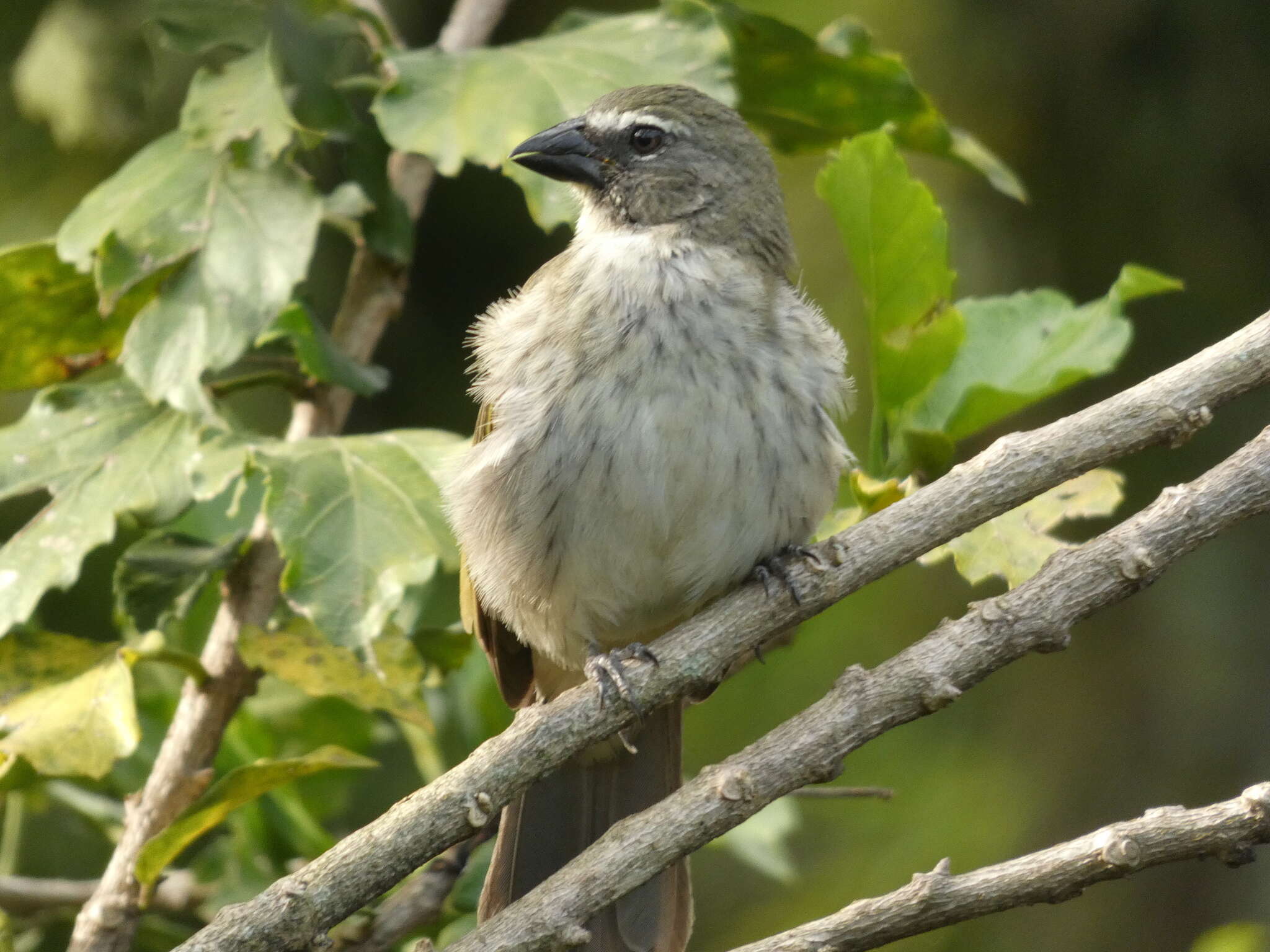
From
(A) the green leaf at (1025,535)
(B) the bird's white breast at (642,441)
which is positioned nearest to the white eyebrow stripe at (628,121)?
(B) the bird's white breast at (642,441)

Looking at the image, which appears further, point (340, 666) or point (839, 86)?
point (839, 86)

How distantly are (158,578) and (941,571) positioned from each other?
7.40 feet

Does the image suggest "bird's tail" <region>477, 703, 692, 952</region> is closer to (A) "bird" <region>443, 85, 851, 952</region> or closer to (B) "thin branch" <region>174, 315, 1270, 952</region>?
(A) "bird" <region>443, 85, 851, 952</region>

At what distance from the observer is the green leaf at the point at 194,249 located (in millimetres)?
2365

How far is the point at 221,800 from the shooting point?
2256mm

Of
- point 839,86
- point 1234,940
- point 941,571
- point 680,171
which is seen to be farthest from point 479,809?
point 941,571

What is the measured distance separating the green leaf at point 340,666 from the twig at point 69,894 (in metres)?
0.52

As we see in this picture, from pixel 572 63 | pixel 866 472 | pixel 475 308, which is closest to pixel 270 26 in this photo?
pixel 572 63

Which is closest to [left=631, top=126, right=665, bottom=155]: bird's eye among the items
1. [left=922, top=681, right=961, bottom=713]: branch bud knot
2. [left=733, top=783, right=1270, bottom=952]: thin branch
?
[left=922, top=681, right=961, bottom=713]: branch bud knot

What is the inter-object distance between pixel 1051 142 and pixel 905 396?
1.60 metres

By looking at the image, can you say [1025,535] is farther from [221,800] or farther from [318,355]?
[221,800]

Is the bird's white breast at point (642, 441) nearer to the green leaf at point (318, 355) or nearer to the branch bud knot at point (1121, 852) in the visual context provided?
the green leaf at point (318, 355)

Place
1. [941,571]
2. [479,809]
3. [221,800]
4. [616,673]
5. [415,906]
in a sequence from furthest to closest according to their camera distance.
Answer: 1. [941,571]
2. [415,906]
3. [221,800]
4. [616,673]
5. [479,809]

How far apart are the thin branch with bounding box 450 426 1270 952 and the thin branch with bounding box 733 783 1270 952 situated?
169mm
